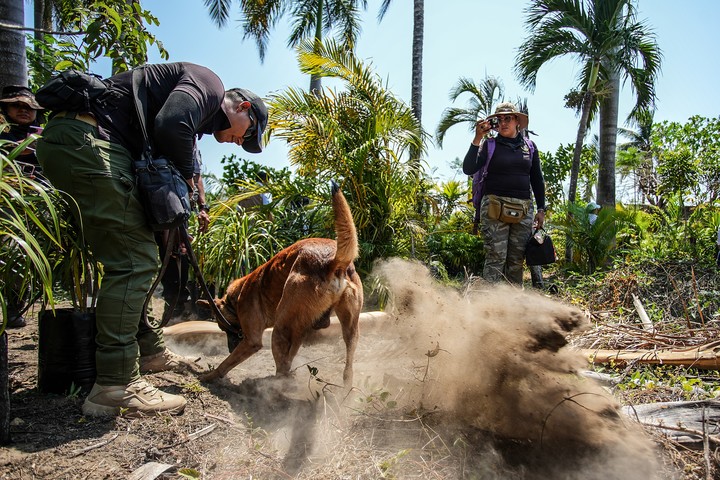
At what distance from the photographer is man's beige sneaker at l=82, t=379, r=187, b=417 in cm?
256

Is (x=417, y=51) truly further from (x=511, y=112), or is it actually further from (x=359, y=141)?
(x=511, y=112)

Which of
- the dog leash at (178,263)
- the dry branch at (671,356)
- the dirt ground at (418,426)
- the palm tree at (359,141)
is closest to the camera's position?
the dirt ground at (418,426)

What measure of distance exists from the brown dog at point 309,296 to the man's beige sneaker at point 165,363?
0.88 ft

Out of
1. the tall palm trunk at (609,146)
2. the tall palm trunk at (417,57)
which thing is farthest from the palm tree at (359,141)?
the tall palm trunk at (609,146)

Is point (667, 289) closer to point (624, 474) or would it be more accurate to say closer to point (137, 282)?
point (624, 474)

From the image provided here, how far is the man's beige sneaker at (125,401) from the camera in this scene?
8.41 feet

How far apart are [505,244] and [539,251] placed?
1.33ft

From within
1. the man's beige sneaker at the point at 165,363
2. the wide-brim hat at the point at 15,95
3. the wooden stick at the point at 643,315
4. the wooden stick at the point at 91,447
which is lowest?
the man's beige sneaker at the point at 165,363

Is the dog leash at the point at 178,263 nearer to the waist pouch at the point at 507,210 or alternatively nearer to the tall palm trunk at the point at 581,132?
the waist pouch at the point at 507,210

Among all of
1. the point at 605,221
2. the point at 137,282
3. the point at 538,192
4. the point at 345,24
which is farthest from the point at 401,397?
the point at 345,24

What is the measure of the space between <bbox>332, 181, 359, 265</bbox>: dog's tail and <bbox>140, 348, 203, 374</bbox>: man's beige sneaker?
5.46ft

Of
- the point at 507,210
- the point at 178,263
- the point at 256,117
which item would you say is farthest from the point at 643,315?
the point at 178,263

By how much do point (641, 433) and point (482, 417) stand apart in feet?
2.51

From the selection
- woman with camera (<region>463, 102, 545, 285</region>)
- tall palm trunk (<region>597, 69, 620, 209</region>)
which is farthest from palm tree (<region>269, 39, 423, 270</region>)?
tall palm trunk (<region>597, 69, 620, 209</region>)
